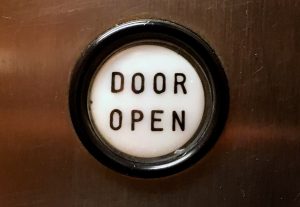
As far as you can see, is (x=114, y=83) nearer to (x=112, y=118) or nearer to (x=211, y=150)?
(x=112, y=118)

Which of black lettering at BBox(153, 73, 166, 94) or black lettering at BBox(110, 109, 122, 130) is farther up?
black lettering at BBox(153, 73, 166, 94)

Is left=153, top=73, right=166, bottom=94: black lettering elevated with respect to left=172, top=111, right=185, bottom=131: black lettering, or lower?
elevated

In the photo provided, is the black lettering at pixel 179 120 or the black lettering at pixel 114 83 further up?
the black lettering at pixel 114 83

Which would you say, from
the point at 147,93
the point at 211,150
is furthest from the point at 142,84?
the point at 211,150

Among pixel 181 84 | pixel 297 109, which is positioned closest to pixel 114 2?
pixel 181 84
